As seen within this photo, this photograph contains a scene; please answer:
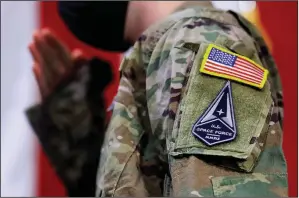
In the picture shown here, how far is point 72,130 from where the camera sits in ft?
3.43

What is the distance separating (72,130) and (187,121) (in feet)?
1.71

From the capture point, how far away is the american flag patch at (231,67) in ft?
1.87

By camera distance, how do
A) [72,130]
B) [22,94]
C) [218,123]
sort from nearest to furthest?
[218,123], [72,130], [22,94]

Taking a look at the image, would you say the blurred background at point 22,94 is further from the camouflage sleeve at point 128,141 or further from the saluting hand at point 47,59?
the camouflage sleeve at point 128,141

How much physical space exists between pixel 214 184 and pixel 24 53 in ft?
2.92

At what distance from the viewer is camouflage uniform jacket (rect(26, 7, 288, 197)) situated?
1.77 ft

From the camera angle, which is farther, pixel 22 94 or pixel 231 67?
pixel 22 94

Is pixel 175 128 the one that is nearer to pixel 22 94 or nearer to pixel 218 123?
pixel 218 123

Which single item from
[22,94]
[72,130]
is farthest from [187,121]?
[22,94]

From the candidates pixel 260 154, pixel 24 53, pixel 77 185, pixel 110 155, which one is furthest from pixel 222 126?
pixel 24 53

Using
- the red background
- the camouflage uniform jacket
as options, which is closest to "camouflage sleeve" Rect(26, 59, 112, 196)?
the red background

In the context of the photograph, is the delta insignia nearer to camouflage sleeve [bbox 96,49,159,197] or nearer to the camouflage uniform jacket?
the camouflage uniform jacket

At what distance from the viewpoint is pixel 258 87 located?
1.89ft

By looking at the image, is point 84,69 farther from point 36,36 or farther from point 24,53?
point 24,53
